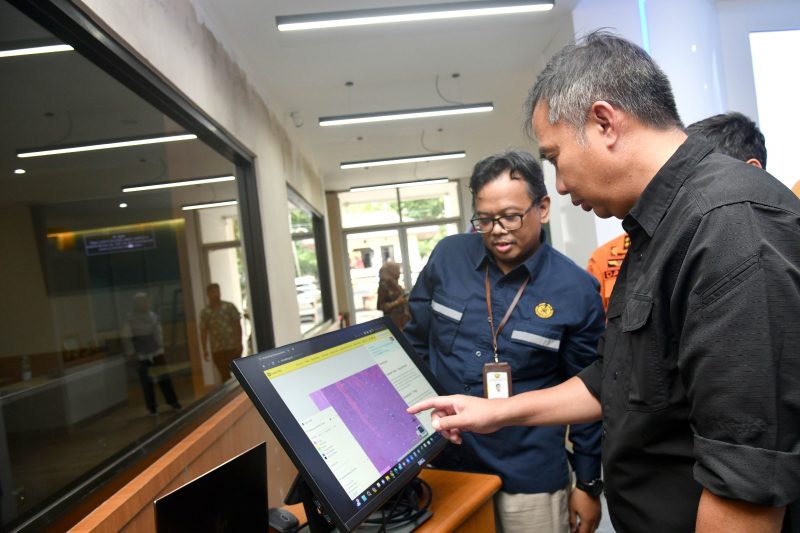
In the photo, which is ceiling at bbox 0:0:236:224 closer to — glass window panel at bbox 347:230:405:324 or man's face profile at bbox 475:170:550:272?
man's face profile at bbox 475:170:550:272

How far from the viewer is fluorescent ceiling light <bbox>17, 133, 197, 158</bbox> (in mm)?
1747

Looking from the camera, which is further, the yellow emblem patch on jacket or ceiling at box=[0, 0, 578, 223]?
ceiling at box=[0, 0, 578, 223]

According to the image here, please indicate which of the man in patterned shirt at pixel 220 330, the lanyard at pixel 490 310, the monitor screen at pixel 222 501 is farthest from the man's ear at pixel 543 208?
the man in patterned shirt at pixel 220 330

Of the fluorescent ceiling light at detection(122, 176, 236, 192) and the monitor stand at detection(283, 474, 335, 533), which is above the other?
the fluorescent ceiling light at detection(122, 176, 236, 192)

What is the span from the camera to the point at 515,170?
1.42m

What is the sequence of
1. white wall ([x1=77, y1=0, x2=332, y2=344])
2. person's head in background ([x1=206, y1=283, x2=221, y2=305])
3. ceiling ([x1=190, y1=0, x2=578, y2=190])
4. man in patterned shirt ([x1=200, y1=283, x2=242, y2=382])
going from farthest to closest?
person's head in background ([x1=206, y1=283, x2=221, y2=305])
ceiling ([x1=190, y1=0, x2=578, y2=190])
man in patterned shirt ([x1=200, y1=283, x2=242, y2=382])
white wall ([x1=77, y1=0, x2=332, y2=344])

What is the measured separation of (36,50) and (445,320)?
5.27ft

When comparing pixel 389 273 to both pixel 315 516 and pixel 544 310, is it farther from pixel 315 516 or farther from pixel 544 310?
pixel 315 516

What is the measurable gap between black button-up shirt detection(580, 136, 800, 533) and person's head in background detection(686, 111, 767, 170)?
44.0 inches

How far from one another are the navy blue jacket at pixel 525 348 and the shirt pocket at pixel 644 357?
560 mm

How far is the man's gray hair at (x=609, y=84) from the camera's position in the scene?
770 mm

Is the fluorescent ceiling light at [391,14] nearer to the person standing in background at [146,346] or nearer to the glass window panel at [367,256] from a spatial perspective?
the person standing in background at [146,346]

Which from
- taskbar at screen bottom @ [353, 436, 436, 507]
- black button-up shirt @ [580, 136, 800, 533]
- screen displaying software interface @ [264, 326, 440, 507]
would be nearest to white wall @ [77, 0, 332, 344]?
screen displaying software interface @ [264, 326, 440, 507]

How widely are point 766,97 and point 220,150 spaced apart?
10.5ft
